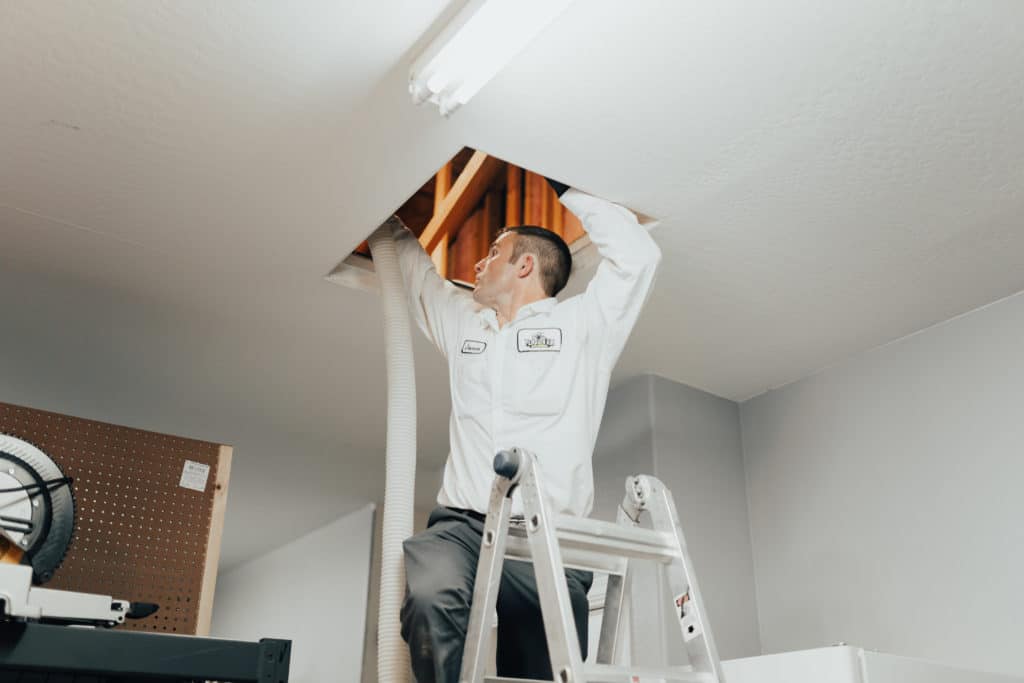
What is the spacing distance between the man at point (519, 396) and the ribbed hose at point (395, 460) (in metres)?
0.09

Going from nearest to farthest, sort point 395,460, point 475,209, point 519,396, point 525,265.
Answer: point 519,396 → point 395,460 → point 525,265 → point 475,209

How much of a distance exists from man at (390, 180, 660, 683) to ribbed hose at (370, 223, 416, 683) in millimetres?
95

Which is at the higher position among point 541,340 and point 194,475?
point 541,340

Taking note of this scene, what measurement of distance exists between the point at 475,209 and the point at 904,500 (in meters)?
1.70

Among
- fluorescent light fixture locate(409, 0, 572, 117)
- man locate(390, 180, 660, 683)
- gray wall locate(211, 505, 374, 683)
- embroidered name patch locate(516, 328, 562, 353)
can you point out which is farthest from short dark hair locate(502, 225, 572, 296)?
gray wall locate(211, 505, 374, 683)

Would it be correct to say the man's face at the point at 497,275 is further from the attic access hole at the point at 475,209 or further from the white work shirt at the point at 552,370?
the attic access hole at the point at 475,209

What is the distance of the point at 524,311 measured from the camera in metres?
2.28

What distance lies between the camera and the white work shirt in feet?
6.81

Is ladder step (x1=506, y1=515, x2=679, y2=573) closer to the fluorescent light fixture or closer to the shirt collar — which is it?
the shirt collar

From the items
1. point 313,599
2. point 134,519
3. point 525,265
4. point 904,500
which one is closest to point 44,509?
point 134,519

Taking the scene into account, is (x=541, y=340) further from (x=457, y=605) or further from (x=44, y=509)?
(x=44, y=509)

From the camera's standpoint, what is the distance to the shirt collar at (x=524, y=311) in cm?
228

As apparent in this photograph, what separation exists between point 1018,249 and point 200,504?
2369mm

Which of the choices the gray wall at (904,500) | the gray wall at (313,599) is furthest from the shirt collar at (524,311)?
the gray wall at (313,599)
